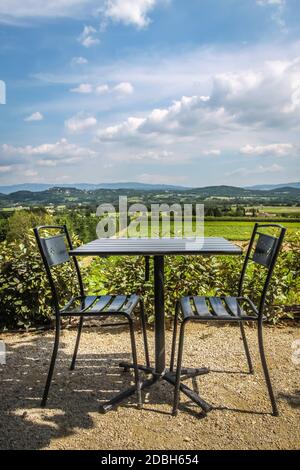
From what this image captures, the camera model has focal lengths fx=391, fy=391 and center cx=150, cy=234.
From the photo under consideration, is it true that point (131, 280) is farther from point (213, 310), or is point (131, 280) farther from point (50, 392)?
point (213, 310)

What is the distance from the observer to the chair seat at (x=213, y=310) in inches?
96.7

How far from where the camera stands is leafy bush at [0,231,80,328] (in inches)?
166

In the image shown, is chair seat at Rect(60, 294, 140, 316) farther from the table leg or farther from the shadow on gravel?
the shadow on gravel

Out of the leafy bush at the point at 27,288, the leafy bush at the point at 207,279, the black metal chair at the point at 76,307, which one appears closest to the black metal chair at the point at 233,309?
the black metal chair at the point at 76,307

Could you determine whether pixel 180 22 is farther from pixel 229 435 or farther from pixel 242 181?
pixel 229 435

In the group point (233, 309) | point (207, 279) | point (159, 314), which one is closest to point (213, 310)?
point (233, 309)

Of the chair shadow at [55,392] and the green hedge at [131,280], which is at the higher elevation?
the green hedge at [131,280]

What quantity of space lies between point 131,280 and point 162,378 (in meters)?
1.65

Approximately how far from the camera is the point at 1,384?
9.79 feet

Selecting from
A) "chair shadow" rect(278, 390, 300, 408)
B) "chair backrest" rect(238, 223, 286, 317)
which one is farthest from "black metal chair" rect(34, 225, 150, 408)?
"chair shadow" rect(278, 390, 300, 408)

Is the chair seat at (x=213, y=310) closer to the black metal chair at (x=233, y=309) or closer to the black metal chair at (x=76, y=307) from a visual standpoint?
the black metal chair at (x=233, y=309)

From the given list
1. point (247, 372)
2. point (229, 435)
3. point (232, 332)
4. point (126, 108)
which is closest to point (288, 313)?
point (232, 332)

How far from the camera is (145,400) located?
8.82 feet

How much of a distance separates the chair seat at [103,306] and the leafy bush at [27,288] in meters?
1.33
